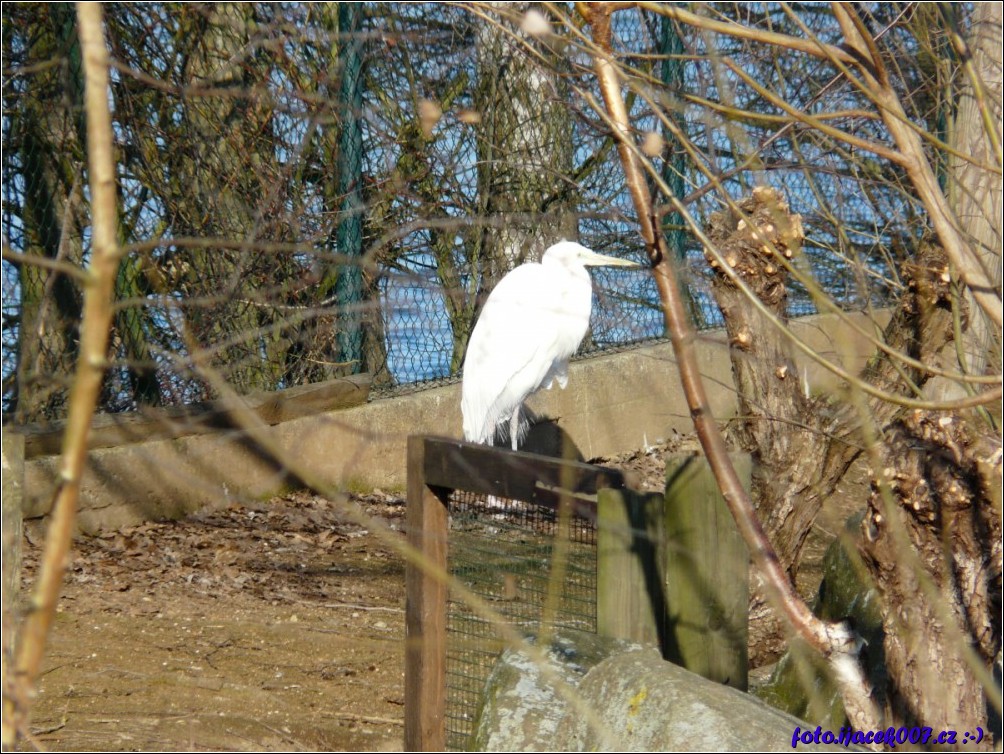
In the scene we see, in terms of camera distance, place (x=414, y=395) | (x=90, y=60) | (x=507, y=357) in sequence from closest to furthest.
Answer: (x=90, y=60), (x=507, y=357), (x=414, y=395)

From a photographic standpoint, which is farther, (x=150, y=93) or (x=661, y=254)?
(x=150, y=93)

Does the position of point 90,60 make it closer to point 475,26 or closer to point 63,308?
point 63,308

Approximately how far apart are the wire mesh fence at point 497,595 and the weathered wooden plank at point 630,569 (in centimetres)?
11

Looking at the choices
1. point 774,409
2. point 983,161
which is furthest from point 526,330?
point 983,161

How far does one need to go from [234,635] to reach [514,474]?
2287 millimetres

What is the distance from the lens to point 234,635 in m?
4.73

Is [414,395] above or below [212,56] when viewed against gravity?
below

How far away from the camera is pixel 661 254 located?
231cm

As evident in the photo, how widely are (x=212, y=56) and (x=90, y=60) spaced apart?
16.9ft

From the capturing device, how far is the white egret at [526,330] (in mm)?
5758

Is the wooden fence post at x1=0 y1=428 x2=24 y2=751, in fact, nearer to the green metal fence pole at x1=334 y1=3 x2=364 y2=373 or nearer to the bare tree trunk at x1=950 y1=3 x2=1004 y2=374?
the bare tree trunk at x1=950 y1=3 x2=1004 y2=374

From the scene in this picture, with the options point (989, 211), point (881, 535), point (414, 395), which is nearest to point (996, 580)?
point (881, 535)

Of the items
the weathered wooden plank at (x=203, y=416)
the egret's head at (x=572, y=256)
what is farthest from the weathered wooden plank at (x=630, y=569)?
the egret's head at (x=572, y=256)

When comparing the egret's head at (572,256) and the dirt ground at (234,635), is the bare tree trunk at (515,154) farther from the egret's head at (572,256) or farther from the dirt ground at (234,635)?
the dirt ground at (234,635)
